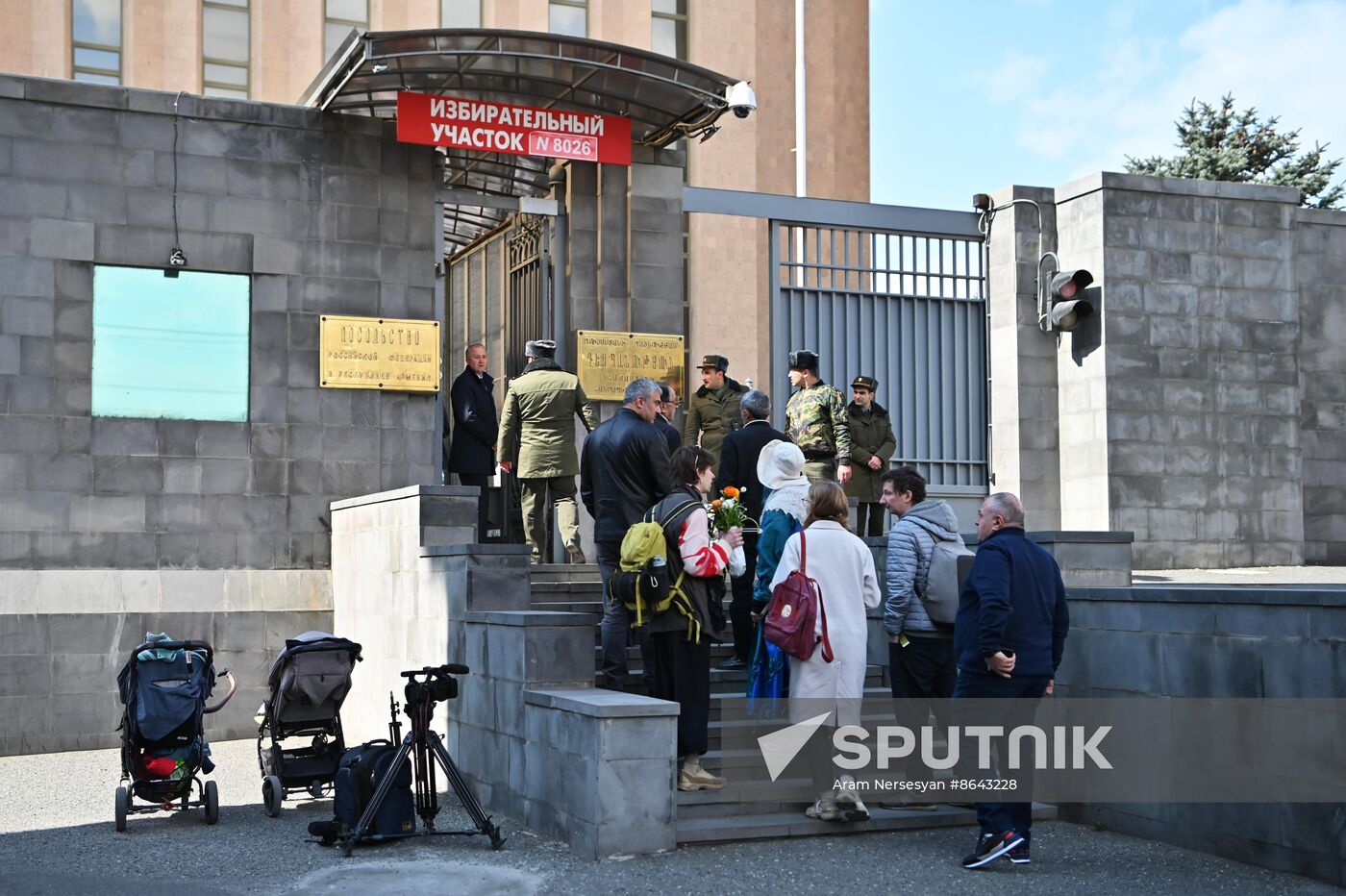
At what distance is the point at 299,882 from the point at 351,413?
658 centimetres

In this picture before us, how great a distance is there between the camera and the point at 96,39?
80.5ft

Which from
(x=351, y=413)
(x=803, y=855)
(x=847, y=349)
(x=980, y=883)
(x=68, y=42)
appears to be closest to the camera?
(x=980, y=883)

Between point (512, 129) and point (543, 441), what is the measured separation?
3.20 m

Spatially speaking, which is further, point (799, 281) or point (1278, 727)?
point (799, 281)

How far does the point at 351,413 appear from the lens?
13.7 metres

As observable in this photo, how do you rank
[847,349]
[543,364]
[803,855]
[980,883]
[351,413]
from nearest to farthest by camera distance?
[980,883], [803,855], [543,364], [351,413], [847,349]

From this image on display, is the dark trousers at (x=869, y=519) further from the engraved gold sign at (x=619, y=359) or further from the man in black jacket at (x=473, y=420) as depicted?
the man in black jacket at (x=473, y=420)

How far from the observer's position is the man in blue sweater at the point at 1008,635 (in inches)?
300

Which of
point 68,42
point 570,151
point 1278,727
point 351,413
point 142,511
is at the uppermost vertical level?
point 68,42

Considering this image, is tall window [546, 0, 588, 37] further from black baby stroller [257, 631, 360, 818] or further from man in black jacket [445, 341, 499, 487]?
black baby stroller [257, 631, 360, 818]

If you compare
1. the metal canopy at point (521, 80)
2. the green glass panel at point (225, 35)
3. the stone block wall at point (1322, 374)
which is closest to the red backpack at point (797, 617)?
the metal canopy at point (521, 80)

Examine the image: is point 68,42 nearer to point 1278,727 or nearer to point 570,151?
point 570,151

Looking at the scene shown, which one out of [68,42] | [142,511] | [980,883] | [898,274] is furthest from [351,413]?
[68,42]

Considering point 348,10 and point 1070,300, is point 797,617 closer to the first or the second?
point 1070,300
